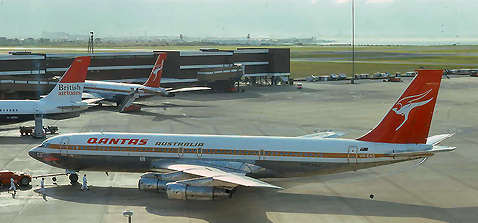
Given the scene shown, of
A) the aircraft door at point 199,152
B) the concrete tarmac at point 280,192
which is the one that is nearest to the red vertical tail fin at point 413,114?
the concrete tarmac at point 280,192

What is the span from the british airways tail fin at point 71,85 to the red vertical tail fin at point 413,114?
124ft

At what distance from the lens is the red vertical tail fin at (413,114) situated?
129 ft

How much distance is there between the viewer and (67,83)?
222 ft

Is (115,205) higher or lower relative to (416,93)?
lower

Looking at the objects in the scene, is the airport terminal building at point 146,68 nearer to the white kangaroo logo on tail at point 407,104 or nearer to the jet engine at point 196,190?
the jet engine at point 196,190

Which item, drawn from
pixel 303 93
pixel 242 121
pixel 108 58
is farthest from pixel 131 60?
pixel 242 121

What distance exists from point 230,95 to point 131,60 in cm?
2165

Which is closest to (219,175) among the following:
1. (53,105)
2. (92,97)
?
(53,105)

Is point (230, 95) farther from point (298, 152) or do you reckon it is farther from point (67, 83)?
point (298, 152)

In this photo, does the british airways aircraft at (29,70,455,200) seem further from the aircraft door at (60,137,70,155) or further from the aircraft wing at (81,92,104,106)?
the aircraft wing at (81,92,104,106)

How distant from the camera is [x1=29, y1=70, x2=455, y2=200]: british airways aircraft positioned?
1544 inches

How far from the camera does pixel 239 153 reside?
42.3m

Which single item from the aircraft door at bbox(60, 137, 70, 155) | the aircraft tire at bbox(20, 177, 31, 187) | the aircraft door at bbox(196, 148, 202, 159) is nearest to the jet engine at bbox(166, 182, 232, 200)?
the aircraft door at bbox(196, 148, 202, 159)

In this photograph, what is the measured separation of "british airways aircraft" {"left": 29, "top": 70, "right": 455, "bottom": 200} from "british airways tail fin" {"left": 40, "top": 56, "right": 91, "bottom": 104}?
2241 centimetres
